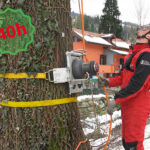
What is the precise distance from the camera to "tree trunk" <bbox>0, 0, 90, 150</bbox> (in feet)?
5.33

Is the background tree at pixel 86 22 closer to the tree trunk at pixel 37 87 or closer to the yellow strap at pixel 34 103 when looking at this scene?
the tree trunk at pixel 37 87

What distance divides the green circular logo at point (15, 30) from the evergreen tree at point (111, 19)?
3263 cm

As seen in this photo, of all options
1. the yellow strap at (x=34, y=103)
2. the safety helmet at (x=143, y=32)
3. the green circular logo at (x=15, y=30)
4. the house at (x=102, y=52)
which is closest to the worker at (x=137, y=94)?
the safety helmet at (x=143, y=32)

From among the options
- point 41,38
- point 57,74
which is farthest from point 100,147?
point 41,38

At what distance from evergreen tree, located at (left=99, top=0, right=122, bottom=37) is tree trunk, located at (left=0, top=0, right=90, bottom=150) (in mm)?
32504

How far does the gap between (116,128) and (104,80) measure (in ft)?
7.33

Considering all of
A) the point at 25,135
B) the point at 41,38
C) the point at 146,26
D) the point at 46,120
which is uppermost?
the point at 146,26

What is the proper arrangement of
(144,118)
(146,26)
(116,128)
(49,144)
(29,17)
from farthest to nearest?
(116,128), (146,26), (144,118), (49,144), (29,17)

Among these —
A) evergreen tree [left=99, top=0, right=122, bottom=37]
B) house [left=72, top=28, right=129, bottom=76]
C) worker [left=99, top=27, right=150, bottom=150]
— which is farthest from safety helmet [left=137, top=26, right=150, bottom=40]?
evergreen tree [left=99, top=0, right=122, bottom=37]

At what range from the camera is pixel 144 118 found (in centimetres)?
213

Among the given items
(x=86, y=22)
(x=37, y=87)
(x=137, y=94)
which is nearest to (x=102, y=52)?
(x=137, y=94)

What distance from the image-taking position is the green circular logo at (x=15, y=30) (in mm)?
1594

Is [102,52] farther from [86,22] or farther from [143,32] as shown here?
[86,22]

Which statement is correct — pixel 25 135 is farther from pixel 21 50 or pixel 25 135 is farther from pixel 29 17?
pixel 29 17
